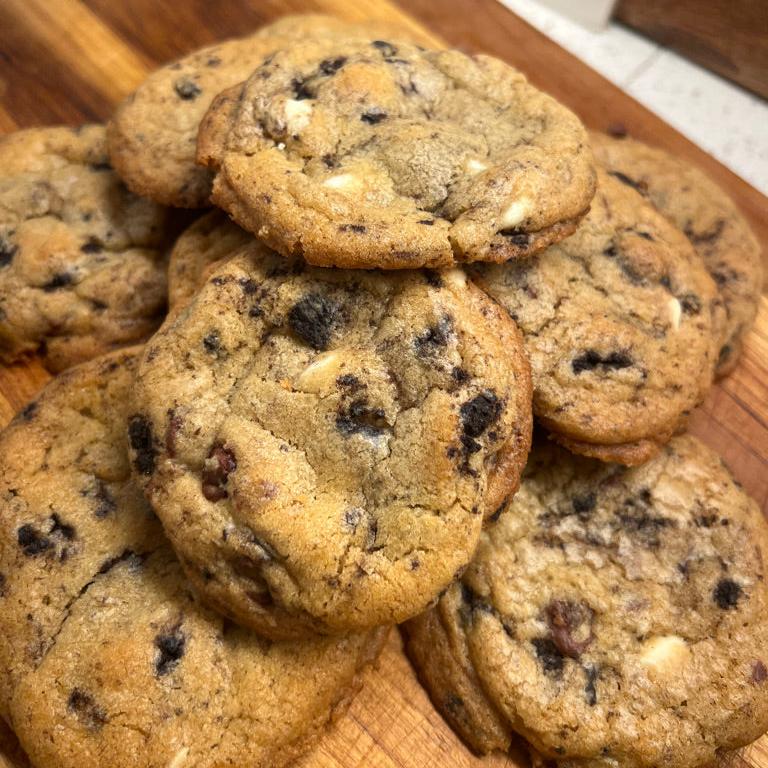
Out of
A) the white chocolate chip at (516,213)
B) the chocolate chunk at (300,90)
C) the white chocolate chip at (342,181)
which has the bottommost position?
the white chocolate chip at (516,213)

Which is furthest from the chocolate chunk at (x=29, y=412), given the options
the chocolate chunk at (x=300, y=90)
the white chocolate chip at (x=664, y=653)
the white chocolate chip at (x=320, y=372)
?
the white chocolate chip at (x=664, y=653)

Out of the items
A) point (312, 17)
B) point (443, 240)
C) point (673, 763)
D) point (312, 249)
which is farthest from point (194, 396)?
point (312, 17)

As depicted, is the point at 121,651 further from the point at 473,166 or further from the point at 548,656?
the point at 473,166

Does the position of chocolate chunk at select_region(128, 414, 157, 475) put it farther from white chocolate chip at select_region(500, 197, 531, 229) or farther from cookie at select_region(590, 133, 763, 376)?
cookie at select_region(590, 133, 763, 376)

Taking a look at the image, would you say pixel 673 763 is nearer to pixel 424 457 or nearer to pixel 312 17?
pixel 424 457

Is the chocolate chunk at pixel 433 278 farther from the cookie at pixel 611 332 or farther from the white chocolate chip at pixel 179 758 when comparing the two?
the white chocolate chip at pixel 179 758

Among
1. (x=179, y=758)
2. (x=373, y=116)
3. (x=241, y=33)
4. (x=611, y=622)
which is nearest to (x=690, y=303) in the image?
(x=611, y=622)
